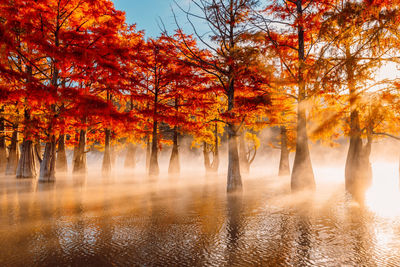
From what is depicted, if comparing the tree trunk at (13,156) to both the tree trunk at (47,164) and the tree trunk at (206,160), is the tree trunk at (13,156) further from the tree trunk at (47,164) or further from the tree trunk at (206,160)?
the tree trunk at (206,160)

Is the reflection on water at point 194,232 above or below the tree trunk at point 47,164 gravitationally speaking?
below

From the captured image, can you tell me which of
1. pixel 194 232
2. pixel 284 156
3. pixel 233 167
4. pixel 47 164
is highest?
pixel 233 167

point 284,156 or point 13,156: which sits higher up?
point 284,156

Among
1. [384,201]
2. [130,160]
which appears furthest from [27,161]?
[384,201]

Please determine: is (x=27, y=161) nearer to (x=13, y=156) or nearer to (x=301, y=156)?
(x=13, y=156)

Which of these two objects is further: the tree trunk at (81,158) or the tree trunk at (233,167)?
the tree trunk at (81,158)

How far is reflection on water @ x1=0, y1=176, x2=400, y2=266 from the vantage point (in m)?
5.86

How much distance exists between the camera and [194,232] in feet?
25.3

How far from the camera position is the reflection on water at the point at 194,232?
5855 millimetres

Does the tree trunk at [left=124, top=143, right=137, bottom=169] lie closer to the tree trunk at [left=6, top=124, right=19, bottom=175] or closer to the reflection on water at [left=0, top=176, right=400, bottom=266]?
the tree trunk at [left=6, top=124, right=19, bottom=175]

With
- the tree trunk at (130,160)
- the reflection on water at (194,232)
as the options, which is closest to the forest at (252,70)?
the reflection on water at (194,232)

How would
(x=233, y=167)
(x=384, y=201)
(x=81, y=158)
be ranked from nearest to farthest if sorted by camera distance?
(x=384, y=201) → (x=233, y=167) → (x=81, y=158)

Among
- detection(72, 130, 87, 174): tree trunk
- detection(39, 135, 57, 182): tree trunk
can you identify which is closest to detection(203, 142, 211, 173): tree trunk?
detection(72, 130, 87, 174): tree trunk

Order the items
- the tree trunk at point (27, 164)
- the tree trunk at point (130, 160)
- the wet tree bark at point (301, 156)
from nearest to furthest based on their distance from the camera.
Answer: the wet tree bark at point (301, 156) → the tree trunk at point (27, 164) → the tree trunk at point (130, 160)
